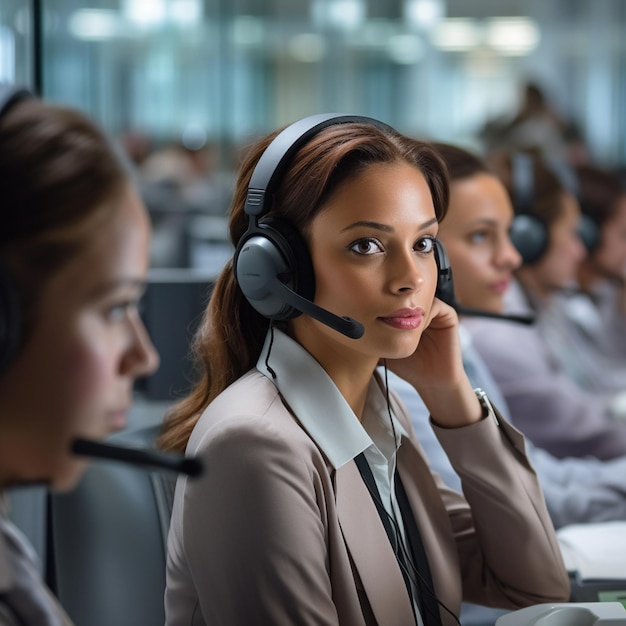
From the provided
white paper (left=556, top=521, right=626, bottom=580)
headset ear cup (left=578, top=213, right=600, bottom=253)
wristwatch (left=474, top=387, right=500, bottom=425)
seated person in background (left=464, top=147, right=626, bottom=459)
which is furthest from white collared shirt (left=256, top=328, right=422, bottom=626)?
headset ear cup (left=578, top=213, right=600, bottom=253)

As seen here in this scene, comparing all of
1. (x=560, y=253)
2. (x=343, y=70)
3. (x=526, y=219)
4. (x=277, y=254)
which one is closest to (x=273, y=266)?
(x=277, y=254)

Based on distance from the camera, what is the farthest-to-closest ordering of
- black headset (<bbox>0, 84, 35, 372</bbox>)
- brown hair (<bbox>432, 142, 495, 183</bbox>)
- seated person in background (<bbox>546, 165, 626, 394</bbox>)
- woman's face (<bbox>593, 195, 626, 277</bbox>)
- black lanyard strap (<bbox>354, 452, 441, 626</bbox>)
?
woman's face (<bbox>593, 195, 626, 277</bbox>) → seated person in background (<bbox>546, 165, 626, 394</bbox>) → brown hair (<bbox>432, 142, 495, 183</bbox>) → black lanyard strap (<bbox>354, 452, 441, 626</bbox>) → black headset (<bbox>0, 84, 35, 372</bbox>)

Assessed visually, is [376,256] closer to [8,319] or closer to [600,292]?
[8,319]

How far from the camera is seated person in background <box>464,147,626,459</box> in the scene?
81.0 inches

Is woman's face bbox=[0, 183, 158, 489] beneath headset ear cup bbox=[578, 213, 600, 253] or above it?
above

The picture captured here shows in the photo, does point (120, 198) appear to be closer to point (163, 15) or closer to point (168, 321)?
point (168, 321)

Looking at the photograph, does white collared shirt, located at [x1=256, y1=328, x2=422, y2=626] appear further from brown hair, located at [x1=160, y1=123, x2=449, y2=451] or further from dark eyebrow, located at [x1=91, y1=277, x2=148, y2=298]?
dark eyebrow, located at [x1=91, y1=277, x2=148, y2=298]

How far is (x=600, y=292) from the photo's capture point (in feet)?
10.7

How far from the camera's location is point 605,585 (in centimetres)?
123

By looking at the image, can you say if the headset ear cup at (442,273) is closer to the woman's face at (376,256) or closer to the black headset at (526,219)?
the woman's face at (376,256)

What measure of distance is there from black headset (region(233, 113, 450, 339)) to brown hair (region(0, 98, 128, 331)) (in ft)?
1.01

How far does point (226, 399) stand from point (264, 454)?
0.29ft

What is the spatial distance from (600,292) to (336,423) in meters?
2.43

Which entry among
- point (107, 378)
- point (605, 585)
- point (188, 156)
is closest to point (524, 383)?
point (605, 585)
